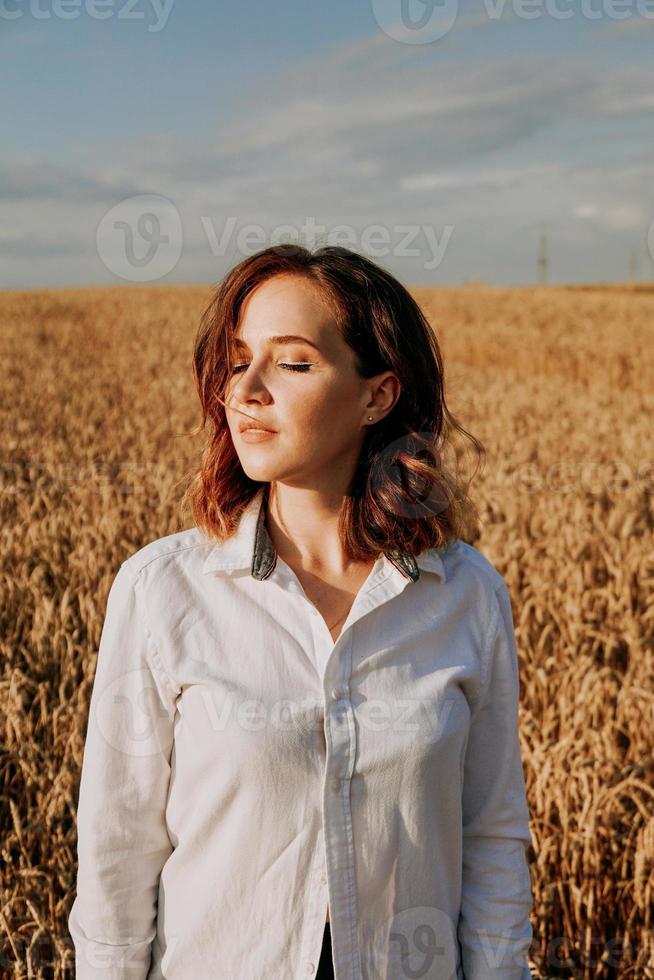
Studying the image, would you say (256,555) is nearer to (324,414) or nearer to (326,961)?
(324,414)

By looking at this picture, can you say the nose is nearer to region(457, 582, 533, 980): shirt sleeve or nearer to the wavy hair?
the wavy hair

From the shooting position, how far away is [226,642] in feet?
5.10

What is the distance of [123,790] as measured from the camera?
5.17 feet

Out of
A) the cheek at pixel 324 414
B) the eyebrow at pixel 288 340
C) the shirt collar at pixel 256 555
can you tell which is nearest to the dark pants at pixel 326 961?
the shirt collar at pixel 256 555

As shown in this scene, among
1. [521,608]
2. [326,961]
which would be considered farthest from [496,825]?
[521,608]

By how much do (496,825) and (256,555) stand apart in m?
0.64

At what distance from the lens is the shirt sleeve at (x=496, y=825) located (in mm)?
1682

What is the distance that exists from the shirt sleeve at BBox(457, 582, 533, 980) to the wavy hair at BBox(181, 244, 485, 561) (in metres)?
0.22

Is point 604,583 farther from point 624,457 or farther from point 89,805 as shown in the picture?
point 89,805

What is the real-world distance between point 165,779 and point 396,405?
30.6 inches

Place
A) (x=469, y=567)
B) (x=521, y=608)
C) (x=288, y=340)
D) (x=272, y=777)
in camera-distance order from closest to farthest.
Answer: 1. (x=272, y=777)
2. (x=288, y=340)
3. (x=469, y=567)
4. (x=521, y=608)

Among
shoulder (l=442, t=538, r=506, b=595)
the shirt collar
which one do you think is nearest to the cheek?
the shirt collar

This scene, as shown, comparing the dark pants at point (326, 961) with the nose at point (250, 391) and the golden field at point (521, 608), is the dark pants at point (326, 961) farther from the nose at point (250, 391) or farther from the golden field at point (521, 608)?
the golden field at point (521, 608)

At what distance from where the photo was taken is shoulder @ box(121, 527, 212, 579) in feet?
5.17
